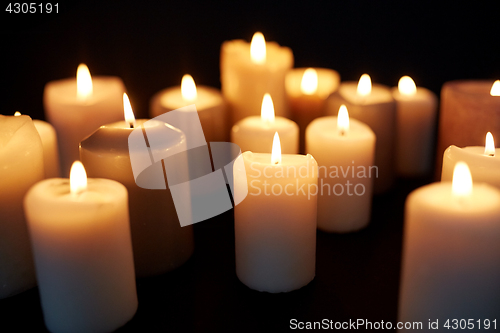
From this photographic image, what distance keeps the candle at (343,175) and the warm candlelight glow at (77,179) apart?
496 millimetres

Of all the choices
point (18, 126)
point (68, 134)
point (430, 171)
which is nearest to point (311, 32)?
point (430, 171)

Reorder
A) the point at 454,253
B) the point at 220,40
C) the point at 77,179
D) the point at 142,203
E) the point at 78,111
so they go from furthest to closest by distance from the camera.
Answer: the point at 220,40 → the point at 78,111 → the point at 142,203 → the point at 77,179 → the point at 454,253

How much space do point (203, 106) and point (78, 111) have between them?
292 millimetres

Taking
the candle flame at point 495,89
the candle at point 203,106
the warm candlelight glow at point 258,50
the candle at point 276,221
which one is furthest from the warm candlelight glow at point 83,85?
the candle flame at point 495,89

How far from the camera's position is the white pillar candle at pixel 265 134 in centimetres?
106

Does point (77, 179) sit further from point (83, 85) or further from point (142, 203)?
point (83, 85)

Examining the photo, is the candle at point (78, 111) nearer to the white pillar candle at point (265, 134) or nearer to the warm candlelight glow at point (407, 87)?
the white pillar candle at point (265, 134)

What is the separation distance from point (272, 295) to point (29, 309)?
426mm

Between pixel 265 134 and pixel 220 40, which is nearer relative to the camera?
pixel 265 134

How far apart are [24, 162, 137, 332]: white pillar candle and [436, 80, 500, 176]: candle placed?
2.57 ft

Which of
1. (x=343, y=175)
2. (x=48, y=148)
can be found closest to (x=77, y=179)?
(x=48, y=148)

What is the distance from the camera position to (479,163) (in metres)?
0.83

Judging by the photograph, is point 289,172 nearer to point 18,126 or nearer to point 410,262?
point 410,262

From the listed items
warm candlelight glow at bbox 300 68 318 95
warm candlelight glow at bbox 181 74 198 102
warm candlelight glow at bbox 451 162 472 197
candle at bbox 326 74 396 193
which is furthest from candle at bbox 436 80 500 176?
warm candlelight glow at bbox 181 74 198 102
